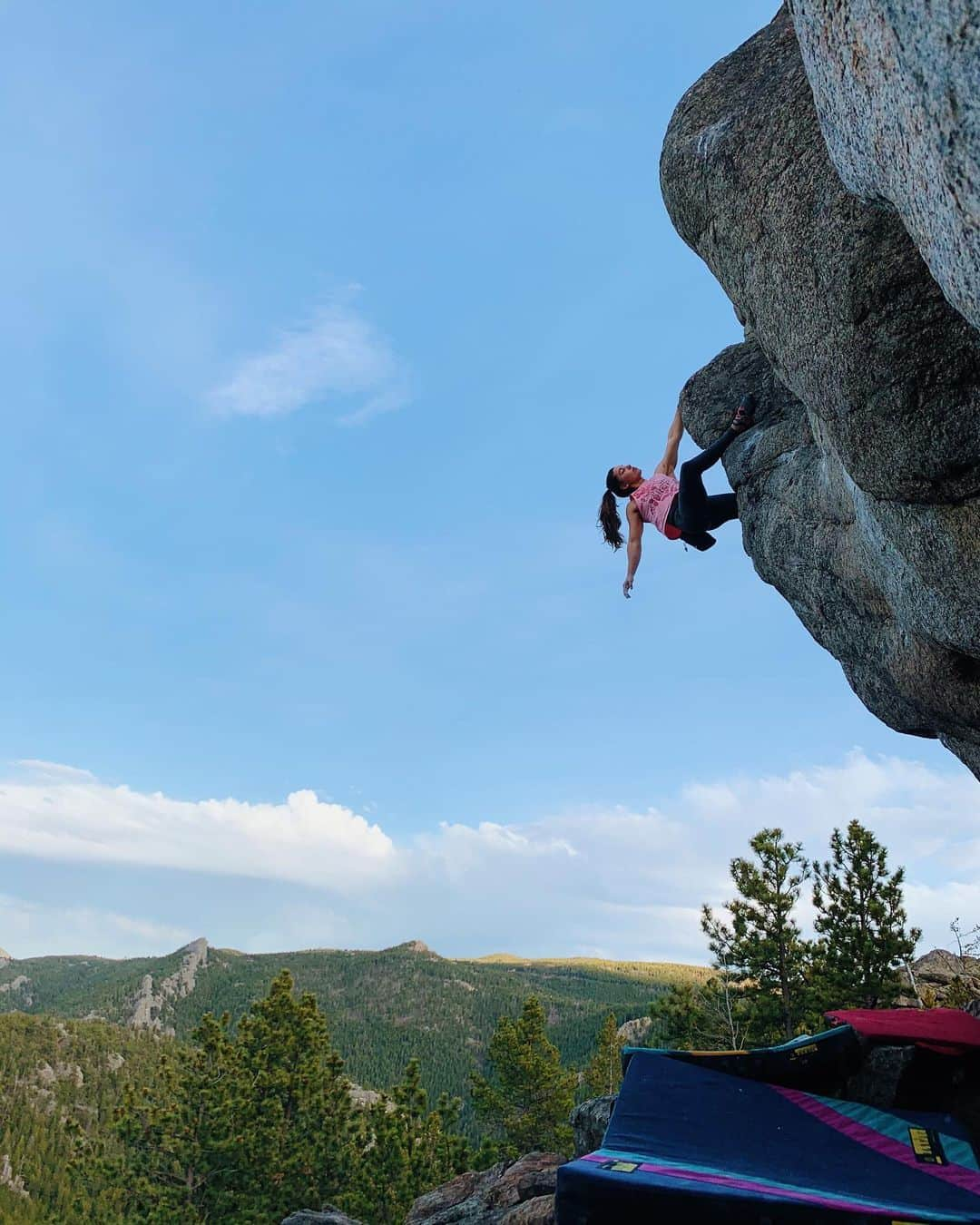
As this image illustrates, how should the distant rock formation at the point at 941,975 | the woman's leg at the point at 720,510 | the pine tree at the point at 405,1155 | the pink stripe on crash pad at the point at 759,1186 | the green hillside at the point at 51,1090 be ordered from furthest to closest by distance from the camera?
1. the green hillside at the point at 51,1090
2. the pine tree at the point at 405,1155
3. the distant rock formation at the point at 941,975
4. the woman's leg at the point at 720,510
5. the pink stripe on crash pad at the point at 759,1186

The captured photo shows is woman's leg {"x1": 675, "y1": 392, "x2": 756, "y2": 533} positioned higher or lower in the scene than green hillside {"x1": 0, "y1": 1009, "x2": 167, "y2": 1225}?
higher

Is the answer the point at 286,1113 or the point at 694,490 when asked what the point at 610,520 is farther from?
the point at 286,1113

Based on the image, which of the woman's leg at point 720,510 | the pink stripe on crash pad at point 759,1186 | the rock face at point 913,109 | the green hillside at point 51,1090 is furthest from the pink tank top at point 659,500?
the green hillside at point 51,1090

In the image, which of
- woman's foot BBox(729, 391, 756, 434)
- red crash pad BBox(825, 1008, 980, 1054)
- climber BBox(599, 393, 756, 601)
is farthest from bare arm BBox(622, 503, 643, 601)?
red crash pad BBox(825, 1008, 980, 1054)

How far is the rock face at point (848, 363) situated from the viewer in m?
6.18

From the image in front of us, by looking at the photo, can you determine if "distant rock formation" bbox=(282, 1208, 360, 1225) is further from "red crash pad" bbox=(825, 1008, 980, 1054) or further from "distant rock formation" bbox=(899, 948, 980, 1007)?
"distant rock formation" bbox=(899, 948, 980, 1007)

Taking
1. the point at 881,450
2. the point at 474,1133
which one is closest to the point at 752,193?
the point at 881,450

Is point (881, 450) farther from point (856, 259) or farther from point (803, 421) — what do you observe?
point (803, 421)

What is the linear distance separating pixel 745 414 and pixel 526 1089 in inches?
1620

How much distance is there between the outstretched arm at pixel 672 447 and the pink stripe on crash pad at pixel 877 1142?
7332 mm

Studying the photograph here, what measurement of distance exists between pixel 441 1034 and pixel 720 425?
8081 inches

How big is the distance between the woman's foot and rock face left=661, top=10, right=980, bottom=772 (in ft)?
1.99

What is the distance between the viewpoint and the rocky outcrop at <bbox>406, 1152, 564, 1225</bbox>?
1010 cm

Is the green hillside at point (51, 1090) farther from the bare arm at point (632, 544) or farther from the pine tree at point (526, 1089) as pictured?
the bare arm at point (632, 544)
